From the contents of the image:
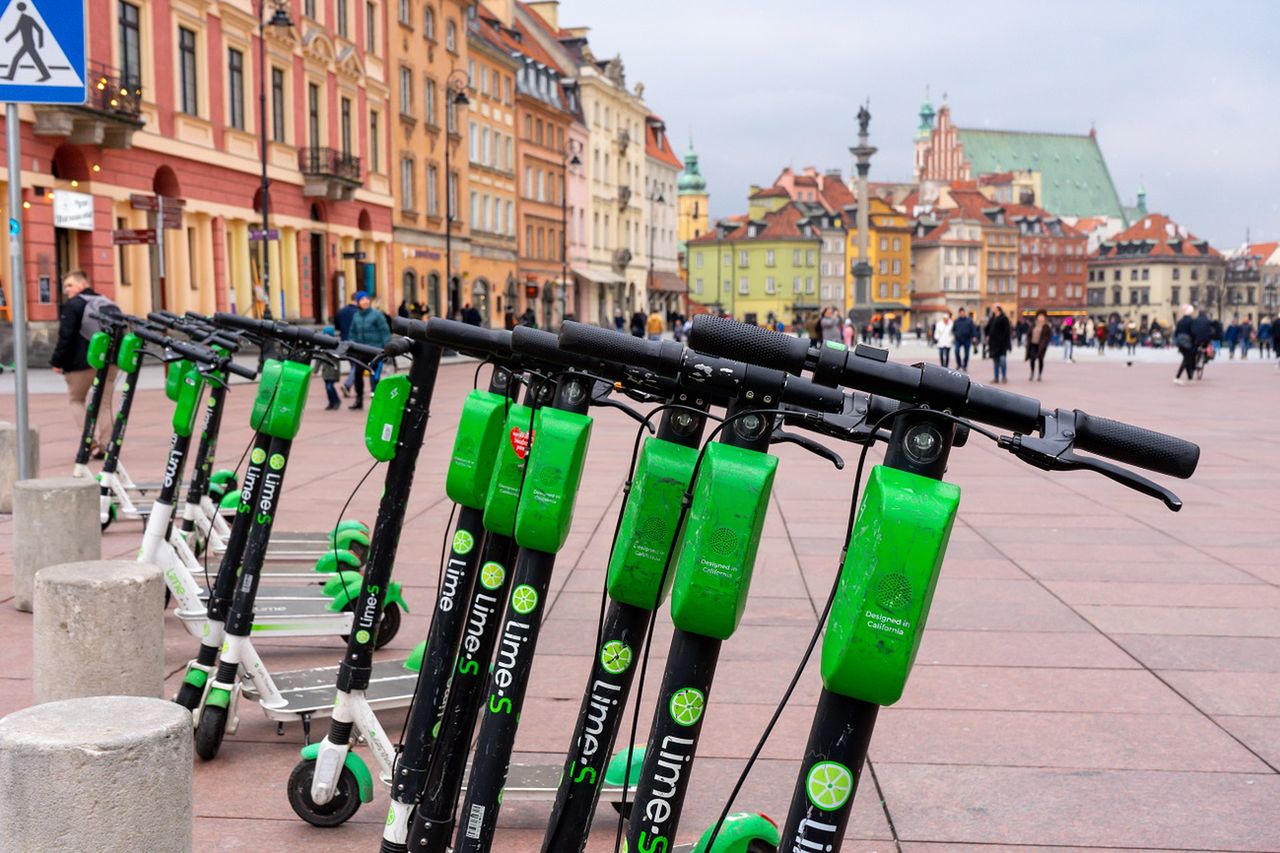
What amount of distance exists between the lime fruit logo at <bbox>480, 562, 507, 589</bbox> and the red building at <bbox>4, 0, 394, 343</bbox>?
72.5 feet

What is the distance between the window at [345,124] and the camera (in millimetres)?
46562

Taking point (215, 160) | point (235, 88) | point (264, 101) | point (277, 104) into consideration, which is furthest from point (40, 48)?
point (277, 104)

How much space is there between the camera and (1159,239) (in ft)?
554

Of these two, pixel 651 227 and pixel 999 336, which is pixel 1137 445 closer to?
pixel 999 336

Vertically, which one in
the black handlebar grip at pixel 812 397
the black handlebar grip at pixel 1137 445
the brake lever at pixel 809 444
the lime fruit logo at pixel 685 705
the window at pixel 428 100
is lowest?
the lime fruit logo at pixel 685 705

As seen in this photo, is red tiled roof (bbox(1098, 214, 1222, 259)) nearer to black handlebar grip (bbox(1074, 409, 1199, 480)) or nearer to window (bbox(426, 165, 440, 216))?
window (bbox(426, 165, 440, 216))

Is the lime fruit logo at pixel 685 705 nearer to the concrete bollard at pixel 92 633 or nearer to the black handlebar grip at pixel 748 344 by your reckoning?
the black handlebar grip at pixel 748 344

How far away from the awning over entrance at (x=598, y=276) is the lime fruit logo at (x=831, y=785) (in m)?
81.1

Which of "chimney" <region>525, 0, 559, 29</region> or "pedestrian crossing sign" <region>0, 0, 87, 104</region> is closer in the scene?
"pedestrian crossing sign" <region>0, 0, 87, 104</region>

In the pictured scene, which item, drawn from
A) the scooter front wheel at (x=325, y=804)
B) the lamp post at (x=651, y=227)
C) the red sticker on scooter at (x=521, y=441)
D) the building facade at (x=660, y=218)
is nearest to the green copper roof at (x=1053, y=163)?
the building facade at (x=660, y=218)

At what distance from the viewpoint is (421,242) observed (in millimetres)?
55812

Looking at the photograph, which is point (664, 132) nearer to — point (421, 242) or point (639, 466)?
point (421, 242)

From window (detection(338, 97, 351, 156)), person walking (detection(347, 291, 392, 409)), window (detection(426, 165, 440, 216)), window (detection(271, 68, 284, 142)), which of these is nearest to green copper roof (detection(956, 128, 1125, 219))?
window (detection(426, 165, 440, 216))

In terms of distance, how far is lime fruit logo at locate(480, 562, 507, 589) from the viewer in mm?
3211
